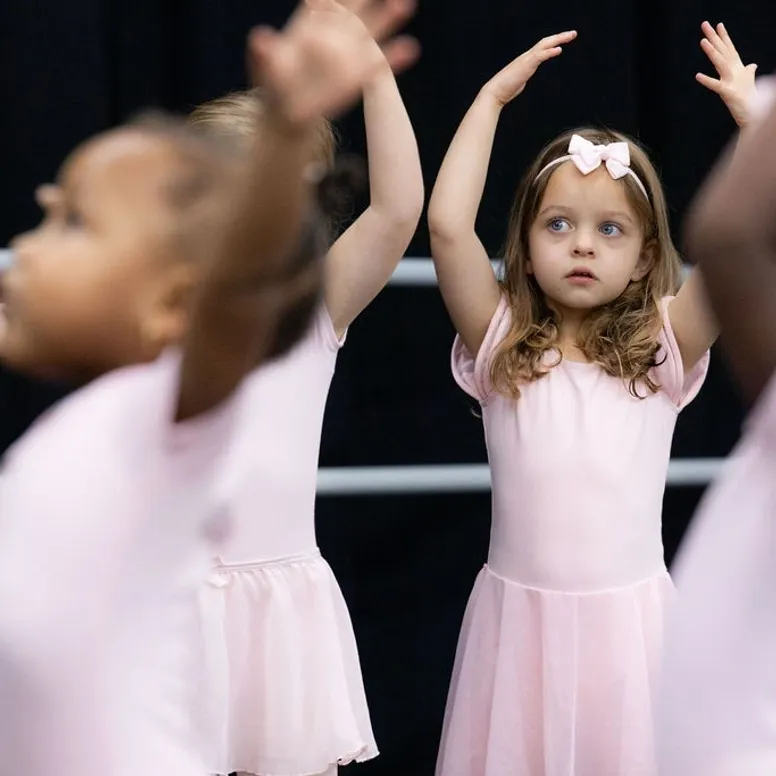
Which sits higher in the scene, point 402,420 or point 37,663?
point 402,420

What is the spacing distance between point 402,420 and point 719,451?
1.83 feet

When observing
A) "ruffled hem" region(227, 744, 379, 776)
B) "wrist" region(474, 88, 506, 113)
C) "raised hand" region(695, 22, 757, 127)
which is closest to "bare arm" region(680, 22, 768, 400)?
"raised hand" region(695, 22, 757, 127)

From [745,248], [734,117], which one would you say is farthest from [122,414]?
[734,117]

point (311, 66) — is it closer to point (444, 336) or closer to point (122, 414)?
point (122, 414)

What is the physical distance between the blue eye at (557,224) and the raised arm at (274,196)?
77cm

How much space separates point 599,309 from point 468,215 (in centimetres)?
18

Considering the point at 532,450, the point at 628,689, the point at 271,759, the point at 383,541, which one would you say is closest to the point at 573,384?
the point at 532,450

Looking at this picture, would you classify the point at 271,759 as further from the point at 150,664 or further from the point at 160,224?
the point at 160,224

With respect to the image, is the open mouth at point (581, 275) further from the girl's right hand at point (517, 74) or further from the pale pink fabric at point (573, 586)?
the girl's right hand at point (517, 74)

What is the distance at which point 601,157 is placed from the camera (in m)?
1.59

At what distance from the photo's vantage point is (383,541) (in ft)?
7.08

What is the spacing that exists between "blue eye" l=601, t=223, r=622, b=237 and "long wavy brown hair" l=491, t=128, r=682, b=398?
0.11 feet

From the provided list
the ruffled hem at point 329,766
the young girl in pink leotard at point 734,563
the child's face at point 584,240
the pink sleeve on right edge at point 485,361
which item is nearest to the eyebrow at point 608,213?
the child's face at point 584,240

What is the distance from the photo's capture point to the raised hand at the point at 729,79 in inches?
63.8
